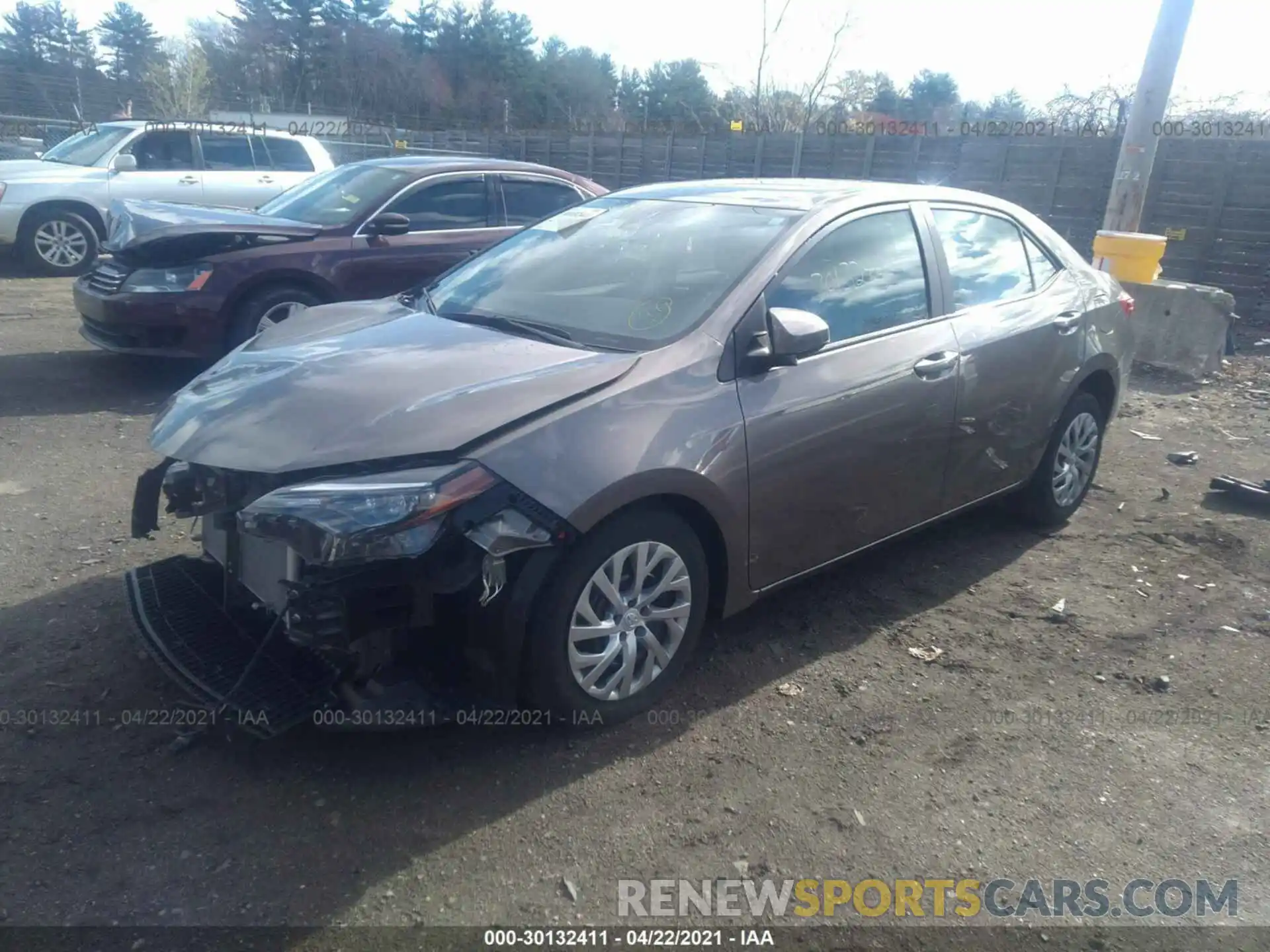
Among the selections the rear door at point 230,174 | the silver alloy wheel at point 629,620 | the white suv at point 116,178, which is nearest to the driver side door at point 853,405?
the silver alloy wheel at point 629,620

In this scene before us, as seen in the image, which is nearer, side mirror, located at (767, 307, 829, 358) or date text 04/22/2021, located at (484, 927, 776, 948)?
date text 04/22/2021, located at (484, 927, 776, 948)

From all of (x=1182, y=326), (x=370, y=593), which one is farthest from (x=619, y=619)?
(x=1182, y=326)

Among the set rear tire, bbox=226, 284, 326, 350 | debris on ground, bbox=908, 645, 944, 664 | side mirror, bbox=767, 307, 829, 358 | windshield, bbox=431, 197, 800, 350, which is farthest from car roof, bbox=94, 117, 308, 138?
debris on ground, bbox=908, 645, 944, 664

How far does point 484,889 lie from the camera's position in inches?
101

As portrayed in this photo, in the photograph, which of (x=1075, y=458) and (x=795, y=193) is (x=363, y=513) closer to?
(x=795, y=193)

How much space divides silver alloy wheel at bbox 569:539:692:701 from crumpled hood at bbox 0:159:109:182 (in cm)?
1107

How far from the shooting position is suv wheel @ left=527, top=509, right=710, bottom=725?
296 cm

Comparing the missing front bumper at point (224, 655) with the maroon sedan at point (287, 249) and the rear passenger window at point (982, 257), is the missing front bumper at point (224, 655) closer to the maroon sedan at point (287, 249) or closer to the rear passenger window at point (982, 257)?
the rear passenger window at point (982, 257)

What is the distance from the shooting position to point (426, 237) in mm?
7672

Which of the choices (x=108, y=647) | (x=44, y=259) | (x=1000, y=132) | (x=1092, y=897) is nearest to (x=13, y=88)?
(x=44, y=259)

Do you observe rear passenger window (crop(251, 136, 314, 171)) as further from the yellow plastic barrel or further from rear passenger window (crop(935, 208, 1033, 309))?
rear passenger window (crop(935, 208, 1033, 309))

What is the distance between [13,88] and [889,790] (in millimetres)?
45137

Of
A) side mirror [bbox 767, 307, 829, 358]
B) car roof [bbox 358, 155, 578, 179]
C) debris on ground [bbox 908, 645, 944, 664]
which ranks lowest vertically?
debris on ground [bbox 908, 645, 944, 664]

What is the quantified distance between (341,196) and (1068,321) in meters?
5.46
